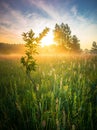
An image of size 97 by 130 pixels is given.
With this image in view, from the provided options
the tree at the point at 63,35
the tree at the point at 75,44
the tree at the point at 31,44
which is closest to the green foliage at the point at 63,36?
the tree at the point at 63,35

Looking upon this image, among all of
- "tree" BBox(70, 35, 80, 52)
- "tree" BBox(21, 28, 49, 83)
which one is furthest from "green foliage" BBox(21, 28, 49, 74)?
"tree" BBox(70, 35, 80, 52)

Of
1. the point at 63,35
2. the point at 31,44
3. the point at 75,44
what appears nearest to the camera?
the point at 31,44

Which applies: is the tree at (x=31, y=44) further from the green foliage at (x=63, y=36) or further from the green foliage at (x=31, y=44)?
the green foliage at (x=63, y=36)

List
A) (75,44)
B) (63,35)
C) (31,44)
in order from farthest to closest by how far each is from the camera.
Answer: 1. (75,44)
2. (63,35)
3. (31,44)

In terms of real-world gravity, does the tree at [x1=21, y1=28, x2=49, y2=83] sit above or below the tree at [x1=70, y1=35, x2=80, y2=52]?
below

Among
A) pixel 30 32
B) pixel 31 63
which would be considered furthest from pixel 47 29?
pixel 31 63

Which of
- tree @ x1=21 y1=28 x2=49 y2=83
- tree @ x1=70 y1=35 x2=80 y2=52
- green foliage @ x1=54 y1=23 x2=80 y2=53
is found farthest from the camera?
tree @ x1=70 y1=35 x2=80 y2=52

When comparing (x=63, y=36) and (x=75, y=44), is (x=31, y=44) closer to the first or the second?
(x=63, y=36)

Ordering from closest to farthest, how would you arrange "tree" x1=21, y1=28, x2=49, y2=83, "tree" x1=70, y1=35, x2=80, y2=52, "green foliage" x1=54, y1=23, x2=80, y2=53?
1. "tree" x1=21, y1=28, x2=49, y2=83
2. "green foliage" x1=54, y1=23, x2=80, y2=53
3. "tree" x1=70, y1=35, x2=80, y2=52

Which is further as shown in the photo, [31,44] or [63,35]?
[63,35]

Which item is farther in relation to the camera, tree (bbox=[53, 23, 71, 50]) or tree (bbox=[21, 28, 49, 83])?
tree (bbox=[53, 23, 71, 50])

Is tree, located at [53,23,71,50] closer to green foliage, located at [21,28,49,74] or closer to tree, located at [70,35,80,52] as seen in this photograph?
tree, located at [70,35,80,52]

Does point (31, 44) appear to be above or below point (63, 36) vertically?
below

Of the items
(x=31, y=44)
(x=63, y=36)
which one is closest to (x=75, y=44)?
(x=63, y=36)
